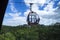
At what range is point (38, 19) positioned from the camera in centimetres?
308

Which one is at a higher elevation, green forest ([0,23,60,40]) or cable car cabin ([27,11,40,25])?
cable car cabin ([27,11,40,25])

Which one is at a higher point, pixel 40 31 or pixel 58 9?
pixel 58 9

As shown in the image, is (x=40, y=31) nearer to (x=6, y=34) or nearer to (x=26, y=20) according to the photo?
(x=26, y=20)

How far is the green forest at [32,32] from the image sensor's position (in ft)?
9.80

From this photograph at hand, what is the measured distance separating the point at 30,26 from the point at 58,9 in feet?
1.87

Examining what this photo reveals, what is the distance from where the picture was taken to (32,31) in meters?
3.04

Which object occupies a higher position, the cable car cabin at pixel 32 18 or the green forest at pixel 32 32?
the cable car cabin at pixel 32 18

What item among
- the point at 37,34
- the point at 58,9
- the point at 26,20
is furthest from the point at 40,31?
the point at 58,9

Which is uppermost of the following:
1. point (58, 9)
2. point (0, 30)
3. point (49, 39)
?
point (58, 9)

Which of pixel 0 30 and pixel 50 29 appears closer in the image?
pixel 0 30

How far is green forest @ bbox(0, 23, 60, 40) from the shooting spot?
9.80 feet

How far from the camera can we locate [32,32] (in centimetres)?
302

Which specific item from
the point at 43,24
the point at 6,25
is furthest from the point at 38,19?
the point at 6,25

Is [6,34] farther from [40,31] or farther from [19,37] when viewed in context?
[40,31]
